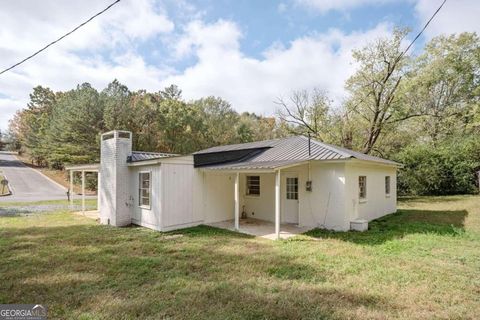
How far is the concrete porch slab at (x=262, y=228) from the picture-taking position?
838cm

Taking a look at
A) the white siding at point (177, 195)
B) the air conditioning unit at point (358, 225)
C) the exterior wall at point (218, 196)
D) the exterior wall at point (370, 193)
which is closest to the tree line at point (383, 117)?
the exterior wall at point (370, 193)

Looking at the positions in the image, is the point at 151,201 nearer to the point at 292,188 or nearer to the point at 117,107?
the point at 292,188

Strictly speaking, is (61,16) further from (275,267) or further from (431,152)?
(431,152)

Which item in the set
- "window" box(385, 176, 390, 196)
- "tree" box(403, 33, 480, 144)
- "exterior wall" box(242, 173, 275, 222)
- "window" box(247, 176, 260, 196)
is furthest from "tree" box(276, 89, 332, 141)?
"exterior wall" box(242, 173, 275, 222)

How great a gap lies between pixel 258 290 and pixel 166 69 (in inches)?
388

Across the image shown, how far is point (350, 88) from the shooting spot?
20609 millimetres

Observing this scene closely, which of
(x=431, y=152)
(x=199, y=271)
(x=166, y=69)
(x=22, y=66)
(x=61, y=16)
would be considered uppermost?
(x=166, y=69)

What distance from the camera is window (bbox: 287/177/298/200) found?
32.9ft

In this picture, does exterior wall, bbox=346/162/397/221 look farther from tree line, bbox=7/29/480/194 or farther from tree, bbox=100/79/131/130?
tree, bbox=100/79/131/130

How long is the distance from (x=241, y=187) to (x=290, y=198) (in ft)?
7.41

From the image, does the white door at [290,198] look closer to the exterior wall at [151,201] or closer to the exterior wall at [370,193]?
the exterior wall at [370,193]

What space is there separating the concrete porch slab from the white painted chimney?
3298 millimetres

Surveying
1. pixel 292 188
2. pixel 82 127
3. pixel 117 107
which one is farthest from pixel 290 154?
pixel 82 127

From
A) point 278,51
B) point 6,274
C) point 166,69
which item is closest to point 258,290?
point 6,274
